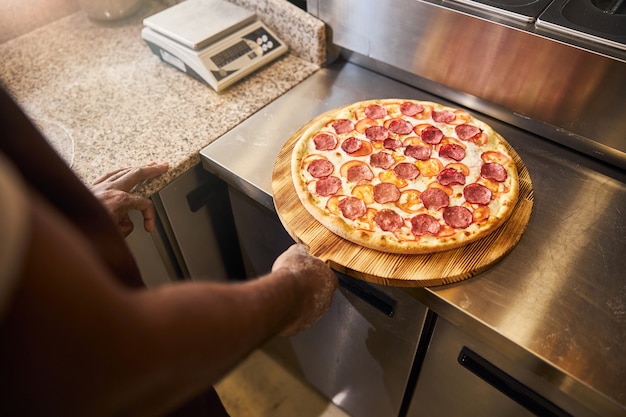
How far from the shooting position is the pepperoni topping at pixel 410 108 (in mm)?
1186

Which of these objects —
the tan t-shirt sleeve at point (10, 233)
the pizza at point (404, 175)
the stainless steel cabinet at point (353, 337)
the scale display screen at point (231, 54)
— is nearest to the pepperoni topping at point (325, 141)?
the pizza at point (404, 175)

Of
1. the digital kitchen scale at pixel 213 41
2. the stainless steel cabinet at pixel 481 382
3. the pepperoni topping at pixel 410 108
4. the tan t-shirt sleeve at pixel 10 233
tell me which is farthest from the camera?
the digital kitchen scale at pixel 213 41

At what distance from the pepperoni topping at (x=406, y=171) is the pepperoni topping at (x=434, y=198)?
56 mm

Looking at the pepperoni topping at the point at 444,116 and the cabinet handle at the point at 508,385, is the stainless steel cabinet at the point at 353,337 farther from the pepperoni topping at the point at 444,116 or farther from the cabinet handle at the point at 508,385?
the pepperoni topping at the point at 444,116

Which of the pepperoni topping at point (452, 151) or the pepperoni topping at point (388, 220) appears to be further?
the pepperoni topping at point (452, 151)

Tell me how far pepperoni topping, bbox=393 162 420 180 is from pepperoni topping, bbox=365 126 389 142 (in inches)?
4.2

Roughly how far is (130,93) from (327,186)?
0.73 meters

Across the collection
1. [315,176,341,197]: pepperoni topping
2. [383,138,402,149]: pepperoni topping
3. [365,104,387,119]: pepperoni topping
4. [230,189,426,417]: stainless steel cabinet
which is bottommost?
[230,189,426,417]: stainless steel cabinet

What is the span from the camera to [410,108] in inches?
47.1

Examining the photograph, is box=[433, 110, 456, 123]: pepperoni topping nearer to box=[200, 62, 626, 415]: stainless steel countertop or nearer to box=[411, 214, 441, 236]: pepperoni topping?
box=[200, 62, 626, 415]: stainless steel countertop

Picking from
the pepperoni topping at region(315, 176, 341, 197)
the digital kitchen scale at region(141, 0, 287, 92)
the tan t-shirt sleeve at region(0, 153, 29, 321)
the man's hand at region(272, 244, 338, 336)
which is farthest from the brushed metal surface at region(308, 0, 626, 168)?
the tan t-shirt sleeve at region(0, 153, 29, 321)

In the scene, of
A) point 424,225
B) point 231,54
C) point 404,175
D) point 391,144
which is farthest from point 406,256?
point 231,54

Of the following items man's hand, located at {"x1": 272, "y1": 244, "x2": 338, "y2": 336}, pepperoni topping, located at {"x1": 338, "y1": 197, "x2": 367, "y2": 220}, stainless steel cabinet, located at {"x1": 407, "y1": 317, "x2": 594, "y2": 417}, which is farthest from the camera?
pepperoni topping, located at {"x1": 338, "y1": 197, "x2": 367, "y2": 220}

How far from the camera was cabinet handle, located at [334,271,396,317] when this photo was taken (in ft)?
3.34
